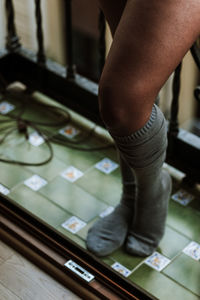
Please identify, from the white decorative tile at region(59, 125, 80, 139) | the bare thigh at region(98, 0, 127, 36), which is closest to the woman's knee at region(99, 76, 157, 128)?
the bare thigh at region(98, 0, 127, 36)

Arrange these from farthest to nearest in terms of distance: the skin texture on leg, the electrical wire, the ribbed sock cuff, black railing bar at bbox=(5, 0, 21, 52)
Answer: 1. black railing bar at bbox=(5, 0, 21, 52)
2. the electrical wire
3. the ribbed sock cuff
4. the skin texture on leg

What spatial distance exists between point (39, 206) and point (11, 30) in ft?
2.97

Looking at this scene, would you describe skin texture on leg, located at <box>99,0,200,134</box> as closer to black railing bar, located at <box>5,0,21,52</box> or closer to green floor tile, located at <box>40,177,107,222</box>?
green floor tile, located at <box>40,177,107,222</box>

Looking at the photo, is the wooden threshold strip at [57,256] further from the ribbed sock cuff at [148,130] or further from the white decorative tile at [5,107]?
the white decorative tile at [5,107]

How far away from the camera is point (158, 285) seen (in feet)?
6.05

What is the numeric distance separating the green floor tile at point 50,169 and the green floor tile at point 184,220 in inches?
16.9

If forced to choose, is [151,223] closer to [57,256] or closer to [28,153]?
[57,256]

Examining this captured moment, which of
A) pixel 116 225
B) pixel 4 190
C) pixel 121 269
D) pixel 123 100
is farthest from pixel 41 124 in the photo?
pixel 123 100

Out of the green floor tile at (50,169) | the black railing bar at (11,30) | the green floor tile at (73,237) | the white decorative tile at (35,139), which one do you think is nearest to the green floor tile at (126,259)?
the green floor tile at (73,237)

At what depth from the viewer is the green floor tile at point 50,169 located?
89.0 inches

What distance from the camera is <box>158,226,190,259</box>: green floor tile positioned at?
1.97 m

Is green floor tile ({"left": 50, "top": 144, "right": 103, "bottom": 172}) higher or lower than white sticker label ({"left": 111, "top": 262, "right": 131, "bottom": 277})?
lower

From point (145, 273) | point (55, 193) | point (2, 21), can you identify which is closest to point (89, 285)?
point (145, 273)

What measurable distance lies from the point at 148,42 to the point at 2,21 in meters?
7.98
